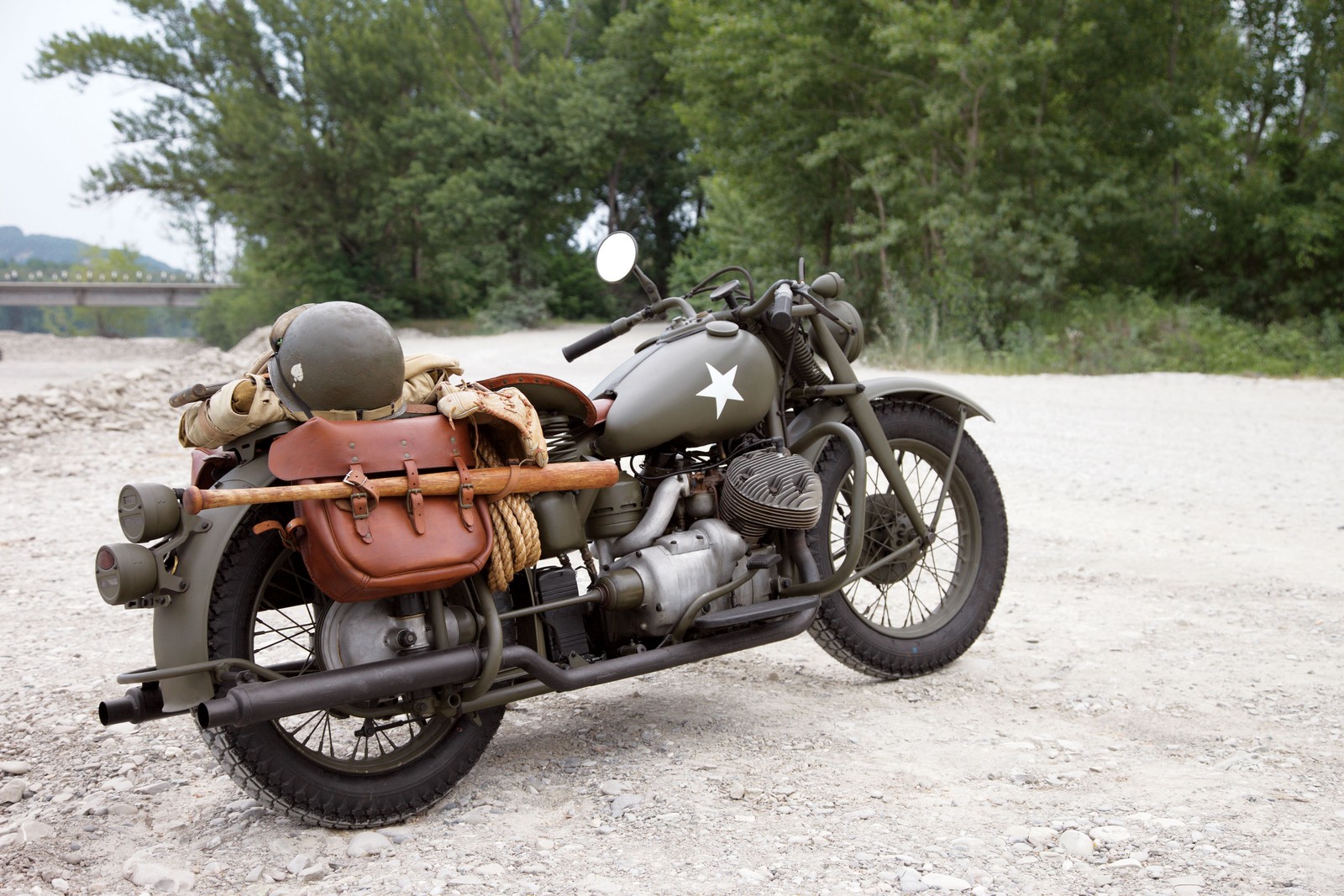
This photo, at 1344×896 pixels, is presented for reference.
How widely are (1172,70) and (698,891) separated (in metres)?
17.6

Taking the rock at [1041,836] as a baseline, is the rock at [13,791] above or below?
above

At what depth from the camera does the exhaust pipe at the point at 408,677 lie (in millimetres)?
2430

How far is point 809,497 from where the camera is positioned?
337cm

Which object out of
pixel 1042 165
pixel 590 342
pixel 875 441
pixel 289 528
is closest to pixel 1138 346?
pixel 1042 165

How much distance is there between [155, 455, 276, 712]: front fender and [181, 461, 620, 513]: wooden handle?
94mm

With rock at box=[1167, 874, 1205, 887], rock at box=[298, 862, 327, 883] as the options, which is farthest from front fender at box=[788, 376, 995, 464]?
rock at box=[298, 862, 327, 883]

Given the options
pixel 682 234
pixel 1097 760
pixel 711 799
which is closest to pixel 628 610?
pixel 711 799

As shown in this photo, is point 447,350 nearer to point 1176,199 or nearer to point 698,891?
point 1176,199

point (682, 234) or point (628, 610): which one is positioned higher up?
point (682, 234)

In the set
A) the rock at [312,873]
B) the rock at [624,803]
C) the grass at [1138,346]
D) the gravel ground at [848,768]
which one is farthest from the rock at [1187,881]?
the grass at [1138,346]

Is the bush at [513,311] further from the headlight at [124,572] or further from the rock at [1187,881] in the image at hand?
the rock at [1187,881]

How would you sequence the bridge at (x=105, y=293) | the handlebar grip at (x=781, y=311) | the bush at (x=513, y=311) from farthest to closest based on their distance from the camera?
the bridge at (x=105, y=293)
the bush at (x=513, y=311)
the handlebar grip at (x=781, y=311)

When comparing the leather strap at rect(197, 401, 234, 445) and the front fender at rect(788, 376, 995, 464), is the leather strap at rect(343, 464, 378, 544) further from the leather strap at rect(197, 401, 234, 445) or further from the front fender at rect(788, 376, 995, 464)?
the front fender at rect(788, 376, 995, 464)

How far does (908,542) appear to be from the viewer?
3908mm
